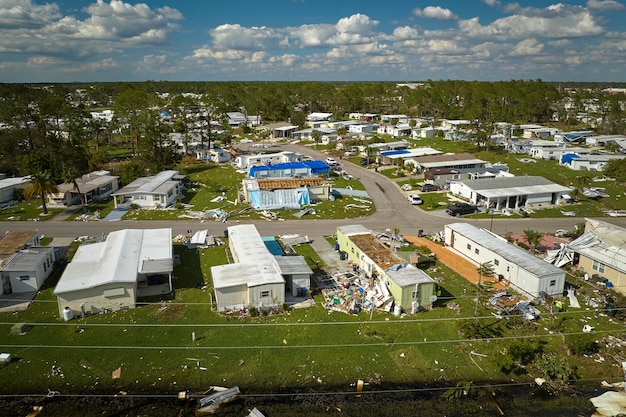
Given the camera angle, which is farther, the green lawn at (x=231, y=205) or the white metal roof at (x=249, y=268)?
the green lawn at (x=231, y=205)

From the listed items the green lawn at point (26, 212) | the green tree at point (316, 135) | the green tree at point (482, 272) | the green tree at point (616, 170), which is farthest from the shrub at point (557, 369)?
the green tree at point (316, 135)

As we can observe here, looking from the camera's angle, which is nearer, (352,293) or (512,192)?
(352,293)

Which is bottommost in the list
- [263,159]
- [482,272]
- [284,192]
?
[482,272]

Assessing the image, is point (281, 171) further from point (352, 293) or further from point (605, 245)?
point (605, 245)

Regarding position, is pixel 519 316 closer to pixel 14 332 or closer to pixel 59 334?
pixel 59 334

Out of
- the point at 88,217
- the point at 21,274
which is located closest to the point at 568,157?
the point at 88,217

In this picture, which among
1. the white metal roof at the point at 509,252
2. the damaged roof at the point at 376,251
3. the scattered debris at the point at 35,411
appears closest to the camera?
the scattered debris at the point at 35,411

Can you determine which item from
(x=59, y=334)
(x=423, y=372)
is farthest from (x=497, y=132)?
(x=59, y=334)

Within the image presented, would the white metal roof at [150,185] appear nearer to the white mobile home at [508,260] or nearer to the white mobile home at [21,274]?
the white mobile home at [21,274]
